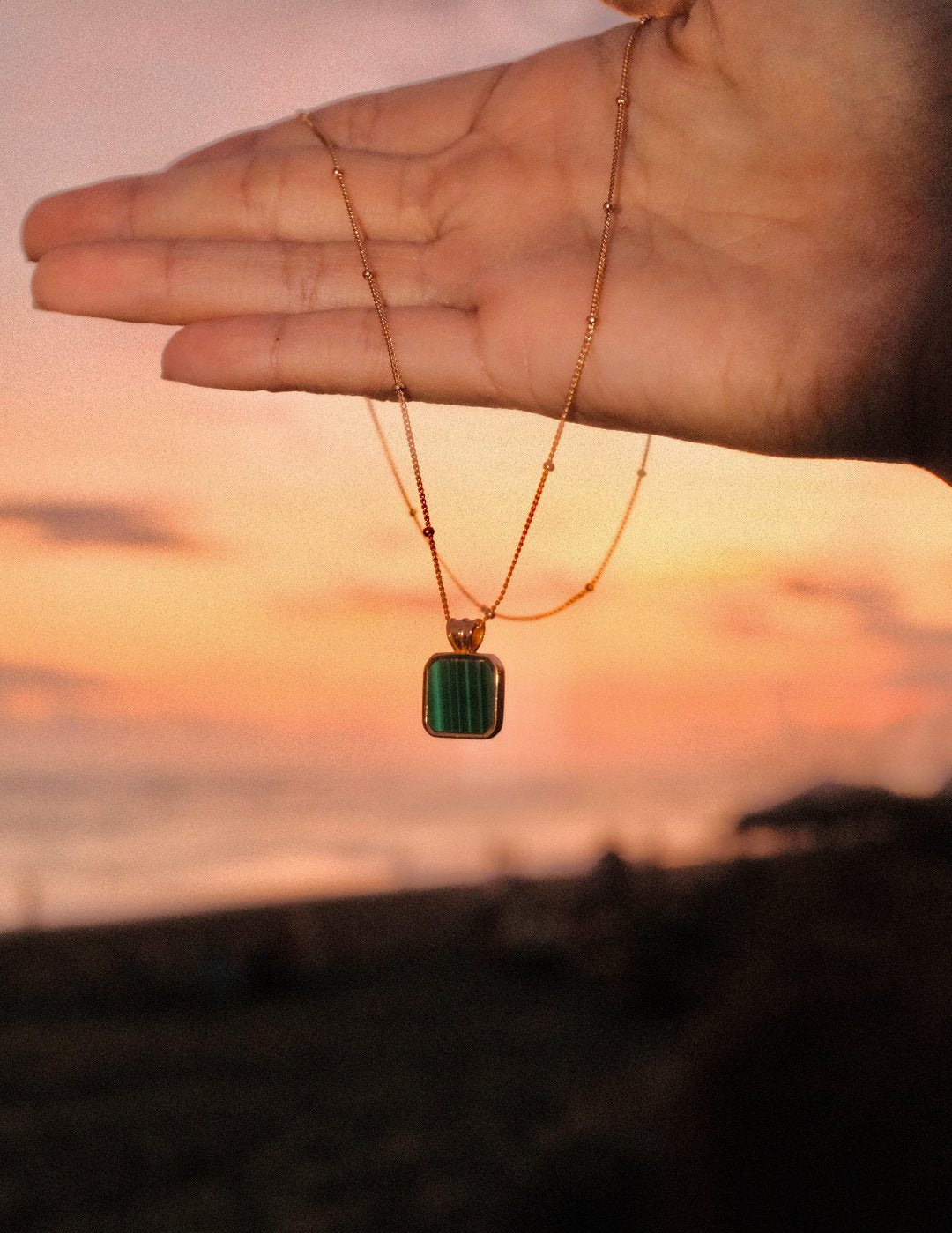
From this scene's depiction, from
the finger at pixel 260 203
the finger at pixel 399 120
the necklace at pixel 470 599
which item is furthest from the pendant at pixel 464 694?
the finger at pixel 399 120

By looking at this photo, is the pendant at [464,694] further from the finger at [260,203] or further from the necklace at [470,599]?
the finger at [260,203]

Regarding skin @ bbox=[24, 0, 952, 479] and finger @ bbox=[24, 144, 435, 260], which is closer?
skin @ bbox=[24, 0, 952, 479]

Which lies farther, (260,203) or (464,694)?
(260,203)

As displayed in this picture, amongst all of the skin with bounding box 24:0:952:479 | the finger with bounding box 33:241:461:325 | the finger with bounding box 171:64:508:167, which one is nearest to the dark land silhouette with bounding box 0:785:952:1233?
the skin with bounding box 24:0:952:479

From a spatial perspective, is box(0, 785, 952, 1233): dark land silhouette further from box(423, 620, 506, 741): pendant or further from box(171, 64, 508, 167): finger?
box(171, 64, 508, 167): finger

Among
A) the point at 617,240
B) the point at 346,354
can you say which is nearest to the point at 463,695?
the point at 346,354

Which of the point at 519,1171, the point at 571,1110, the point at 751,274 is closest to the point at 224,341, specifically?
the point at 751,274

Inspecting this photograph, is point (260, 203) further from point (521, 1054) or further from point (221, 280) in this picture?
point (521, 1054)
